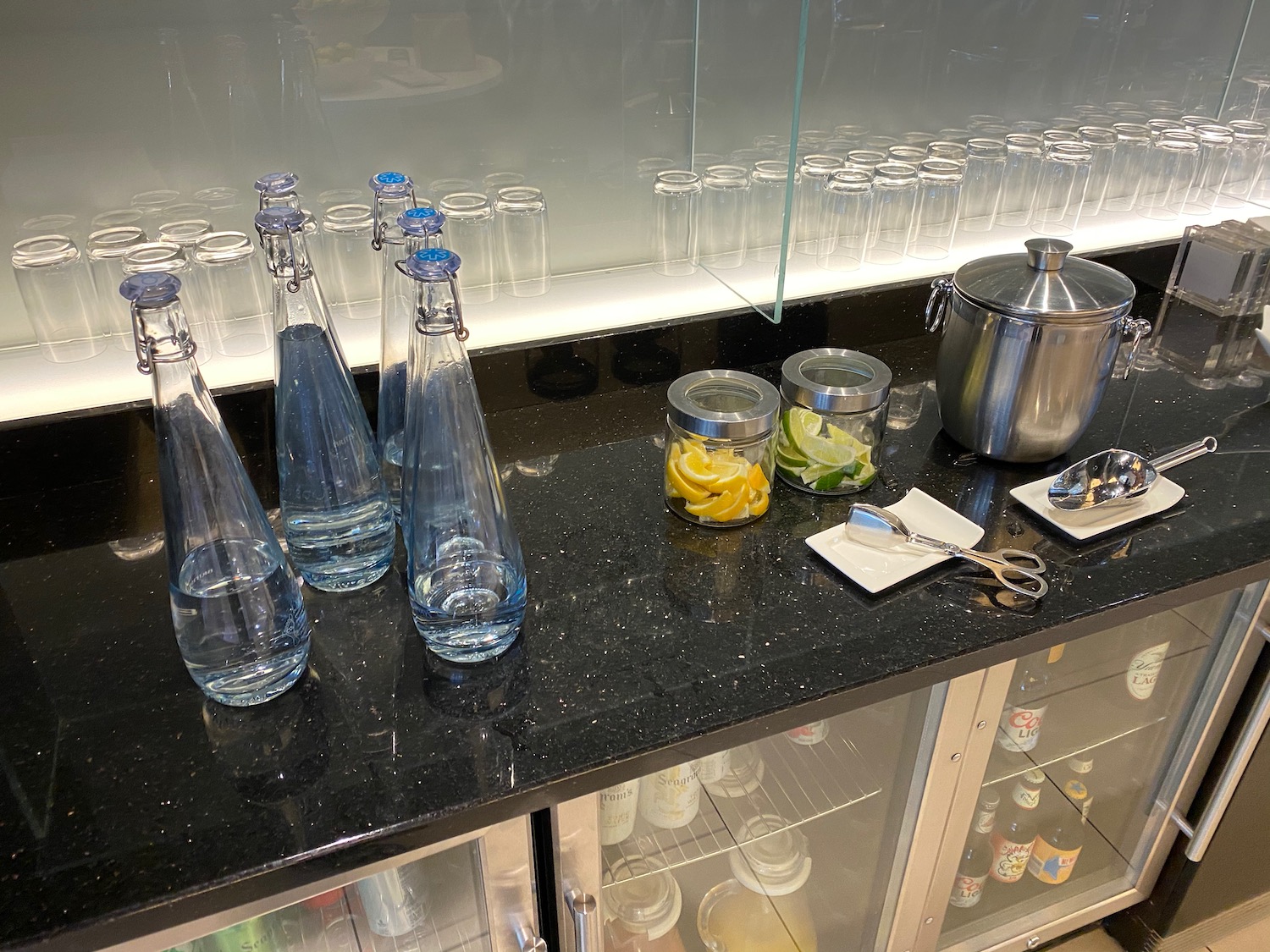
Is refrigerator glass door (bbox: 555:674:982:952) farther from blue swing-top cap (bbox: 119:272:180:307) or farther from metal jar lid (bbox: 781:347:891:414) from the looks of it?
blue swing-top cap (bbox: 119:272:180:307)

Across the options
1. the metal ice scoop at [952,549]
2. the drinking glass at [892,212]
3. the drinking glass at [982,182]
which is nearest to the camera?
the metal ice scoop at [952,549]

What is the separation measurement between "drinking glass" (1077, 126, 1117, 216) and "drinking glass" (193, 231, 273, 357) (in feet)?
4.51

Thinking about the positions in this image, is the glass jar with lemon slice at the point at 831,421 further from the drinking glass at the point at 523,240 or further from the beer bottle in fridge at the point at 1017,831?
the beer bottle in fridge at the point at 1017,831

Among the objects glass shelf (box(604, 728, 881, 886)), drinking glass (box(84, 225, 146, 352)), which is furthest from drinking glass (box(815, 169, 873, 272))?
drinking glass (box(84, 225, 146, 352))

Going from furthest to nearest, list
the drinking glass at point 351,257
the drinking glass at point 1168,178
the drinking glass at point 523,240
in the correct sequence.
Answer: the drinking glass at point 1168,178
the drinking glass at point 523,240
the drinking glass at point 351,257

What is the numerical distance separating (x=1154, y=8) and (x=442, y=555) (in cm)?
166

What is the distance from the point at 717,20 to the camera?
4.34ft

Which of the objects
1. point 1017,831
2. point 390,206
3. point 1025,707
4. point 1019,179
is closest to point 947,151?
point 1019,179

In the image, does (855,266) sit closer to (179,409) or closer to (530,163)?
(530,163)

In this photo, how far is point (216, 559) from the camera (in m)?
0.82

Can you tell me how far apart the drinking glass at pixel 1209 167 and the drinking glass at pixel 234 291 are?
1.65 meters

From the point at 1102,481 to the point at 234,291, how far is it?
3.74ft

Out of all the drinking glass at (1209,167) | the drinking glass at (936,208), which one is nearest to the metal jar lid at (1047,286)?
the drinking glass at (936,208)

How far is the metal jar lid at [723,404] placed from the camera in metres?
1.05
